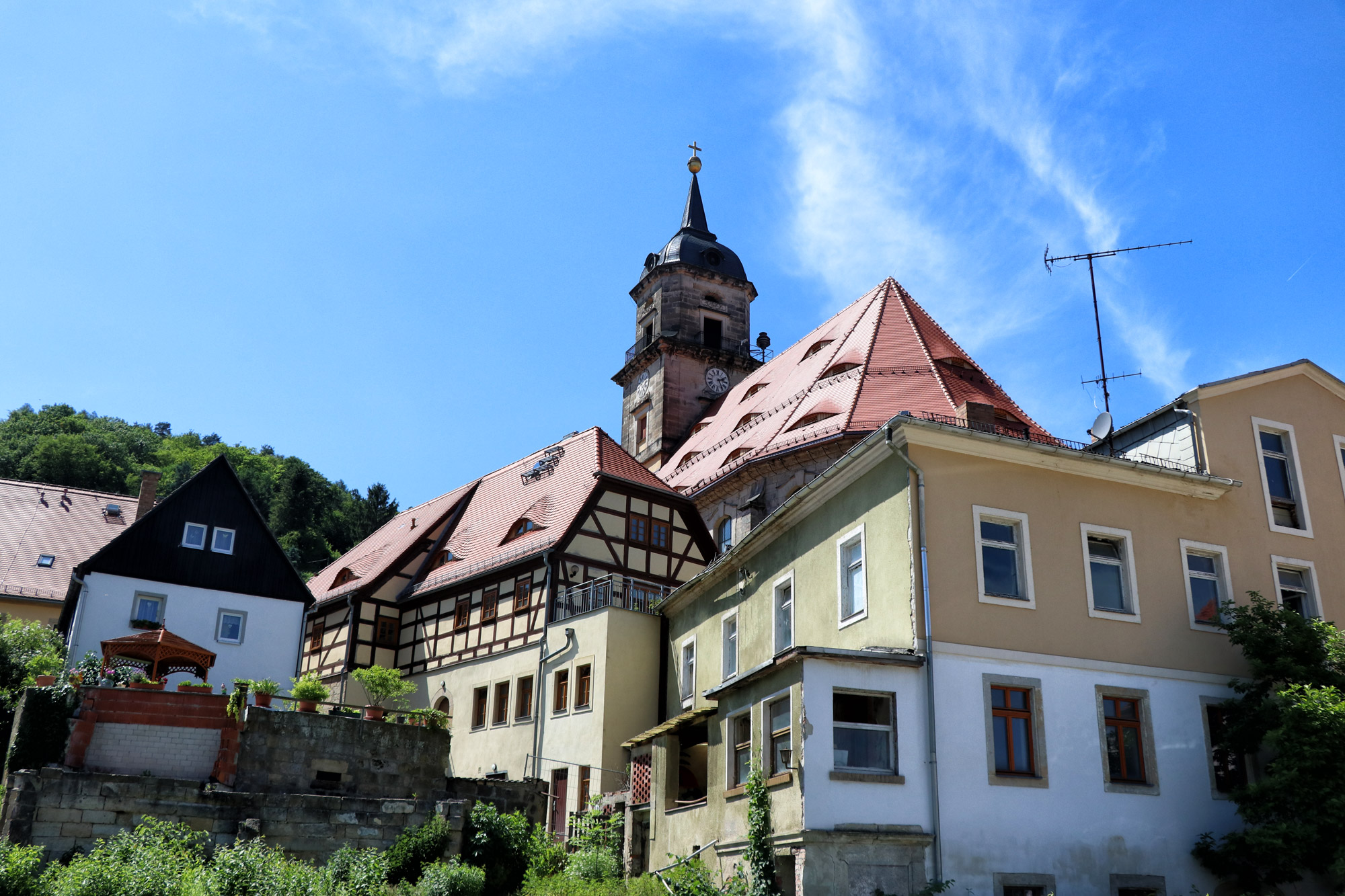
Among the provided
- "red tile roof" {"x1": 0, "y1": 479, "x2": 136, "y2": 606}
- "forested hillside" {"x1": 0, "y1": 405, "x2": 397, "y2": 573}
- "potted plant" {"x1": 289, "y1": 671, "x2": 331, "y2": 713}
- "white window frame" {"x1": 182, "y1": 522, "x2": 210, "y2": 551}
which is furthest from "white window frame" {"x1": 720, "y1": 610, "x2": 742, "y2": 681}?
"forested hillside" {"x1": 0, "y1": 405, "x2": 397, "y2": 573}

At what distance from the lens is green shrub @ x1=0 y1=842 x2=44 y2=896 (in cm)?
1536

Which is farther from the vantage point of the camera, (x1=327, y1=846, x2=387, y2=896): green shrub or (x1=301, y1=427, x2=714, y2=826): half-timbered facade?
(x1=301, y1=427, x2=714, y2=826): half-timbered facade

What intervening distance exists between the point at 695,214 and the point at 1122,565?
130ft

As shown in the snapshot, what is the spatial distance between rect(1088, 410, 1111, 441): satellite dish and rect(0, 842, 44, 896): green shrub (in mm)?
16901

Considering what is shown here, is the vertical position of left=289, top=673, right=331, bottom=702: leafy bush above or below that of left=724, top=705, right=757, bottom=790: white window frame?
above

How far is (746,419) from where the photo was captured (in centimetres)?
3947

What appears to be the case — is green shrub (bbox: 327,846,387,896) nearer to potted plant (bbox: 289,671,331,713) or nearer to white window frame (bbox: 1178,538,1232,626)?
potted plant (bbox: 289,671,331,713)

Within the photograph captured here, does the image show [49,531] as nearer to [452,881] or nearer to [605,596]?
[605,596]

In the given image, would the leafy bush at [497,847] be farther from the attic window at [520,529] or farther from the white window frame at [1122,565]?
the attic window at [520,529]

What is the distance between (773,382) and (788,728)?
25969mm

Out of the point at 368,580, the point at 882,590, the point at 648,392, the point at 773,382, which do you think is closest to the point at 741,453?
the point at 773,382

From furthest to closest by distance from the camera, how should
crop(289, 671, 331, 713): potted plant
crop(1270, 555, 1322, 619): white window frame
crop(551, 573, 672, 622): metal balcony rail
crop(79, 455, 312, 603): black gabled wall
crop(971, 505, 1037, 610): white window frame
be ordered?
crop(79, 455, 312, 603): black gabled wall < crop(551, 573, 672, 622): metal balcony rail < crop(289, 671, 331, 713): potted plant < crop(1270, 555, 1322, 619): white window frame < crop(971, 505, 1037, 610): white window frame

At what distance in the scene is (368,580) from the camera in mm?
32344

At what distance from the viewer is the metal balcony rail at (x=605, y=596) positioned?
88.2ft
